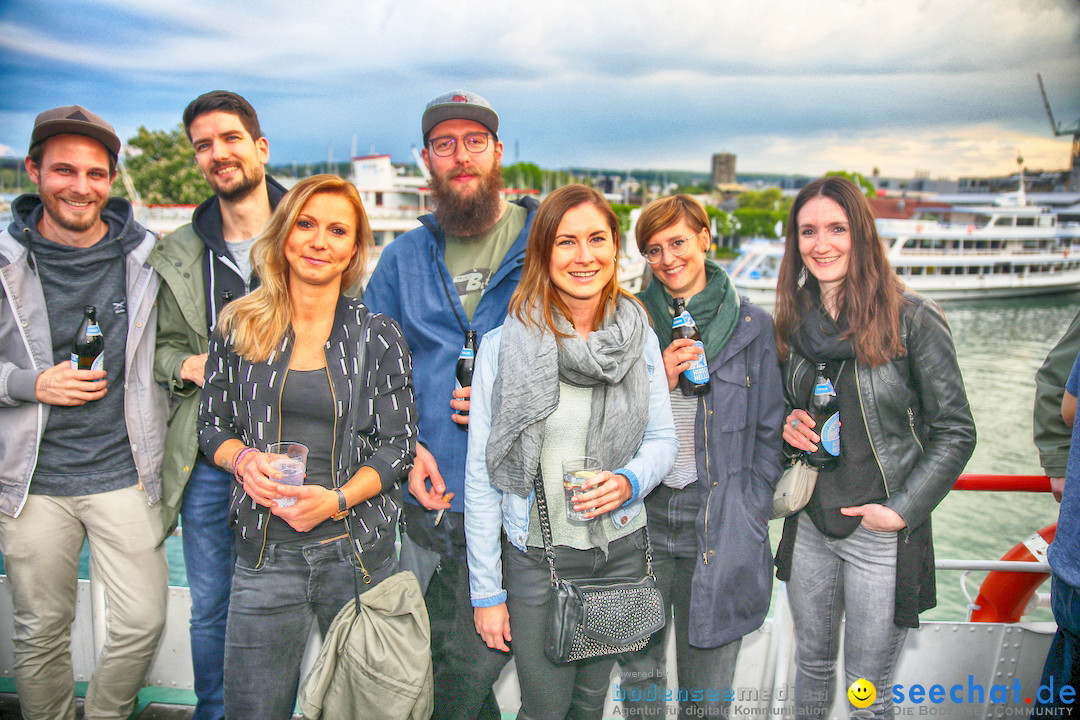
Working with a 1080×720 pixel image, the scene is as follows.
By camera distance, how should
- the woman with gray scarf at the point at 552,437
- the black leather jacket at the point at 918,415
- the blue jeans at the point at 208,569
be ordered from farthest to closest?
1. the blue jeans at the point at 208,569
2. the black leather jacket at the point at 918,415
3. the woman with gray scarf at the point at 552,437

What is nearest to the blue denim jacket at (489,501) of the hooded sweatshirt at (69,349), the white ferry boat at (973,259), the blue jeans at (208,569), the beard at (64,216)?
the blue jeans at (208,569)

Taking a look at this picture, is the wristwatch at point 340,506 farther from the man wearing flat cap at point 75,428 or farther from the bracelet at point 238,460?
the man wearing flat cap at point 75,428

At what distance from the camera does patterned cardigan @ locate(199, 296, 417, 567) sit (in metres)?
1.93

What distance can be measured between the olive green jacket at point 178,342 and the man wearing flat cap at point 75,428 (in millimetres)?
39

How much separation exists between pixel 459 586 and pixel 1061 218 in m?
68.9

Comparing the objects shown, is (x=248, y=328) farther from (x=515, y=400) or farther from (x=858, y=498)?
(x=858, y=498)

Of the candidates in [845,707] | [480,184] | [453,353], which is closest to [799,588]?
[845,707]

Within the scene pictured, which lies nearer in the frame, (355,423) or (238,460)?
(238,460)

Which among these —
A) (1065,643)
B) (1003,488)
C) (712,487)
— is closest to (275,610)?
(712,487)

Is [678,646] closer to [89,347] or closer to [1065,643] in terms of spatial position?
[1065,643]

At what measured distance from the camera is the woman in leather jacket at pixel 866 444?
2084 mm

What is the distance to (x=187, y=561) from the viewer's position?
2.41 metres

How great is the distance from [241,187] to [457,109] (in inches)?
35.2

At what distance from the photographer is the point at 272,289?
2.02 metres
